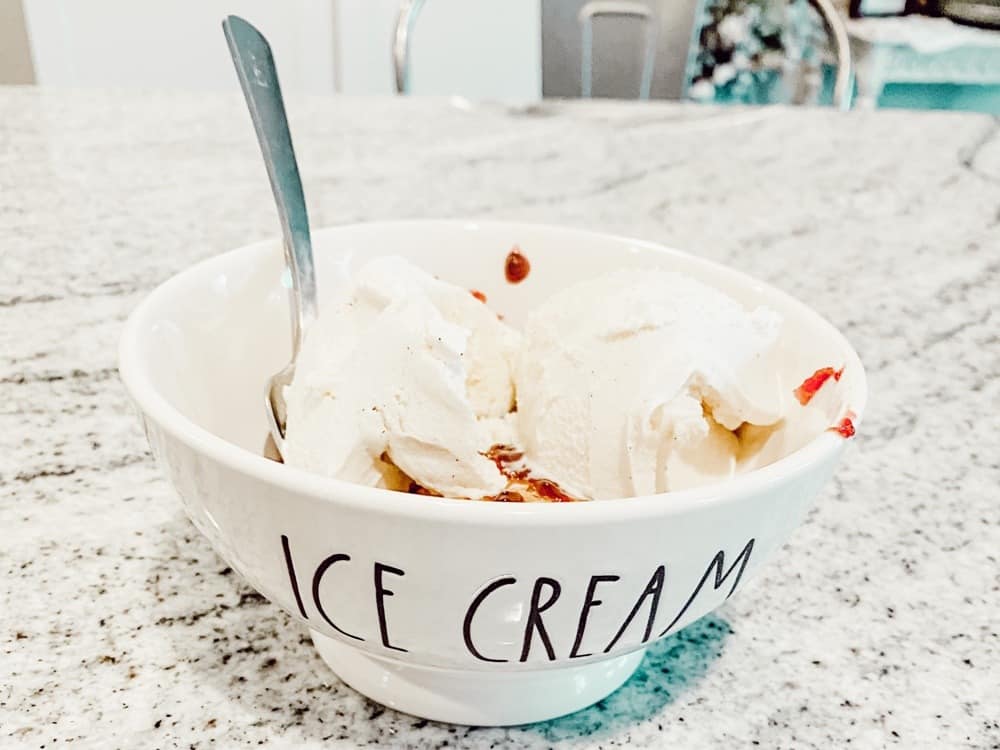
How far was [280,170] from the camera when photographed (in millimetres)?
535

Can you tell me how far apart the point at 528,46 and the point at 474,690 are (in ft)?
8.78

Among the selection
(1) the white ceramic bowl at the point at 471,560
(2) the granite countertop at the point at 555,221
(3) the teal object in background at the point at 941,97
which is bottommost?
(3) the teal object in background at the point at 941,97

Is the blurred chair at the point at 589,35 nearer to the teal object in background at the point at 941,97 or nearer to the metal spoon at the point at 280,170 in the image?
the metal spoon at the point at 280,170

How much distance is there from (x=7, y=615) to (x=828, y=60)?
8.77 ft

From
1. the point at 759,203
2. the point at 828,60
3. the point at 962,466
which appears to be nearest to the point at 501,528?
the point at 962,466

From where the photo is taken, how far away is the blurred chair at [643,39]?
166 cm

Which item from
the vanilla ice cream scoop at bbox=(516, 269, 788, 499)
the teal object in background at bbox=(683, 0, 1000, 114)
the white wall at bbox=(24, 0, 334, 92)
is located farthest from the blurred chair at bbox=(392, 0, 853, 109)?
the vanilla ice cream scoop at bbox=(516, 269, 788, 499)

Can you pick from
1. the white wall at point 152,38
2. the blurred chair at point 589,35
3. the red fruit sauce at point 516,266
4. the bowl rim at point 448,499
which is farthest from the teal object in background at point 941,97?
the bowl rim at point 448,499

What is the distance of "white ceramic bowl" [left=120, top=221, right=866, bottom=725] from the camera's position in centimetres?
31

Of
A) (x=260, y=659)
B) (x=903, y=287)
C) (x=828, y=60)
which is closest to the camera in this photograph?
(x=260, y=659)

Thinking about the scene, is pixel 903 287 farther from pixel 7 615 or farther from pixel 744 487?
pixel 7 615

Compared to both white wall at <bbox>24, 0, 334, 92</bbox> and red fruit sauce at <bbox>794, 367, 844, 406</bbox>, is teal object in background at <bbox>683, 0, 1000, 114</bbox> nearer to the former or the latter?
white wall at <bbox>24, 0, 334, 92</bbox>

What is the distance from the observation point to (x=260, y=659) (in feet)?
1.39

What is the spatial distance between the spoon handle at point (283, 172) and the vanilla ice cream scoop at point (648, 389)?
149mm
